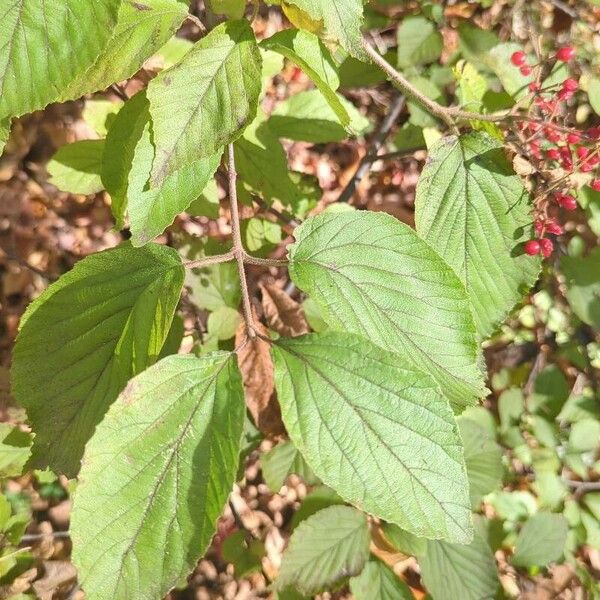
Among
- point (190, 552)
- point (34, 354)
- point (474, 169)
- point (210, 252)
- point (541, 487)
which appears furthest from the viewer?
point (541, 487)

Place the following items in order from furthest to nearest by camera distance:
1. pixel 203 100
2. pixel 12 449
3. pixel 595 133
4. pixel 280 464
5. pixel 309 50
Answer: pixel 280 464 → pixel 12 449 → pixel 595 133 → pixel 309 50 → pixel 203 100

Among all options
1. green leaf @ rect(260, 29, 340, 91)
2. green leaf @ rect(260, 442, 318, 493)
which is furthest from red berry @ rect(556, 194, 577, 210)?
green leaf @ rect(260, 442, 318, 493)

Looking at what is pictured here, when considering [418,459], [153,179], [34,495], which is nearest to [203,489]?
[418,459]

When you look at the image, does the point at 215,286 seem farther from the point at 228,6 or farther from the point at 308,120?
the point at 228,6

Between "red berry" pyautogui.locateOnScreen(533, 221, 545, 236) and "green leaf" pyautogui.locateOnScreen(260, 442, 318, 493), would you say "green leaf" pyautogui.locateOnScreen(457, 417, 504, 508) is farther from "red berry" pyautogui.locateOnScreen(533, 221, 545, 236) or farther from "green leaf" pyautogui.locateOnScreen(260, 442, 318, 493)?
"red berry" pyautogui.locateOnScreen(533, 221, 545, 236)

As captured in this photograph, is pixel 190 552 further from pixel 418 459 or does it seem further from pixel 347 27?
pixel 347 27

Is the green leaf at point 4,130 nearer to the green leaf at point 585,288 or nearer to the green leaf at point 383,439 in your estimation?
the green leaf at point 383,439

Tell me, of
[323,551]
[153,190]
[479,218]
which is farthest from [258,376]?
[323,551]
